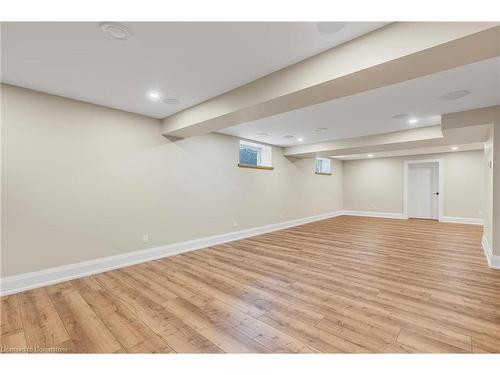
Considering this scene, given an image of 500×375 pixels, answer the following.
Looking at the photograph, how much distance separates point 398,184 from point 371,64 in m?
7.95

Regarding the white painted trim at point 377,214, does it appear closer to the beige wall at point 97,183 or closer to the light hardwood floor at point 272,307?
the light hardwood floor at point 272,307

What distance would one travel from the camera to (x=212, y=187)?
4.58 metres

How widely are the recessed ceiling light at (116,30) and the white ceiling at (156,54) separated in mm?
36

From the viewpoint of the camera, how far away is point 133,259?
344cm

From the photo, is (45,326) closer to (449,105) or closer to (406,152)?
(449,105)

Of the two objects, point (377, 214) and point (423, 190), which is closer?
point (423, 190)

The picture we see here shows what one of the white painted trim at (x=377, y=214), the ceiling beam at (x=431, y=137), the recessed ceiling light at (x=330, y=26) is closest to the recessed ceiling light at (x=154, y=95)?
the recessed ceiling light at (x=330, y=26)

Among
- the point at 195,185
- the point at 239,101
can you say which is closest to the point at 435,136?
the point at 239,101

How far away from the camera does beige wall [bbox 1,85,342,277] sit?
2.54 m

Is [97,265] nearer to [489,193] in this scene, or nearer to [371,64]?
[371,64]

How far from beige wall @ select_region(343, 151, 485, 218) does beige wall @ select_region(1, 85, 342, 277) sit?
6231 millimetres

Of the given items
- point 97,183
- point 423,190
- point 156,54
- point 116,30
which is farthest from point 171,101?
point 423,190

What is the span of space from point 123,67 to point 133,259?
273 cm
